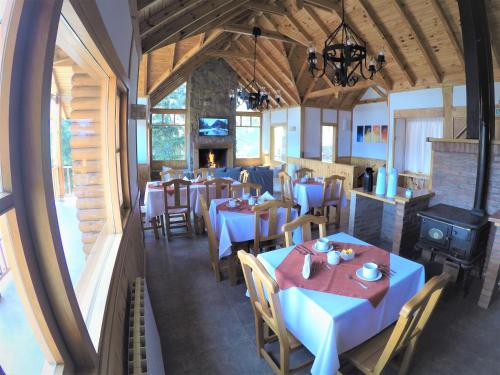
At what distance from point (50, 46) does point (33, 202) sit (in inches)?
15.5

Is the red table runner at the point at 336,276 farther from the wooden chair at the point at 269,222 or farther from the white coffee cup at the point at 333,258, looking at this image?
the wooden chair at the point at 269,222

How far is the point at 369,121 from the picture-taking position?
10492mm

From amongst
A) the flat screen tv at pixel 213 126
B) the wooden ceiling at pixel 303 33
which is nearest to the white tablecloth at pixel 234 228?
the wooden ceiling at pixel 303 33

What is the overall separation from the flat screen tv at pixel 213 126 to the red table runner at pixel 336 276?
29.7 feet

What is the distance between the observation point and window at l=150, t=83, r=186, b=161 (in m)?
11.0

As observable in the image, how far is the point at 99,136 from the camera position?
86.1 inches

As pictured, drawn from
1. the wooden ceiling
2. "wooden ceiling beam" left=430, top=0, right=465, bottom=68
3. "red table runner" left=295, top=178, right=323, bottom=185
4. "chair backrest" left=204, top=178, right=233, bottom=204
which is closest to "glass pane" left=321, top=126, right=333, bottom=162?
the wooden ceiling

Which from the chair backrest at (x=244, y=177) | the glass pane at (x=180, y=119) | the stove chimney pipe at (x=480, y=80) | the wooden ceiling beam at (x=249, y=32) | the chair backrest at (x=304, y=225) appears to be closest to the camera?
the chair backrest at (x=304, y=225)

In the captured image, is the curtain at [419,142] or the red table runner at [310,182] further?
the curtain at [419,142]

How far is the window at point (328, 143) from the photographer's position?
36.6 feet

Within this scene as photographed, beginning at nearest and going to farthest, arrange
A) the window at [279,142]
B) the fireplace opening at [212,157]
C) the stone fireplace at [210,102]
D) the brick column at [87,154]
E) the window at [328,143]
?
the brick column at [87,154] → the stone fireplace at [210,102] → the window at [328,143] → the fireplace opening at [212,157] → the window at [279,142]

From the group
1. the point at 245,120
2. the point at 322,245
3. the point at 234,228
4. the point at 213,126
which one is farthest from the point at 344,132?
the point at 322,245

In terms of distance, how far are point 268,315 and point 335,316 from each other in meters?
0.54

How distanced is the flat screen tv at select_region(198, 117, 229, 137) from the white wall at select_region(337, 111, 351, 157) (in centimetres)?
422
